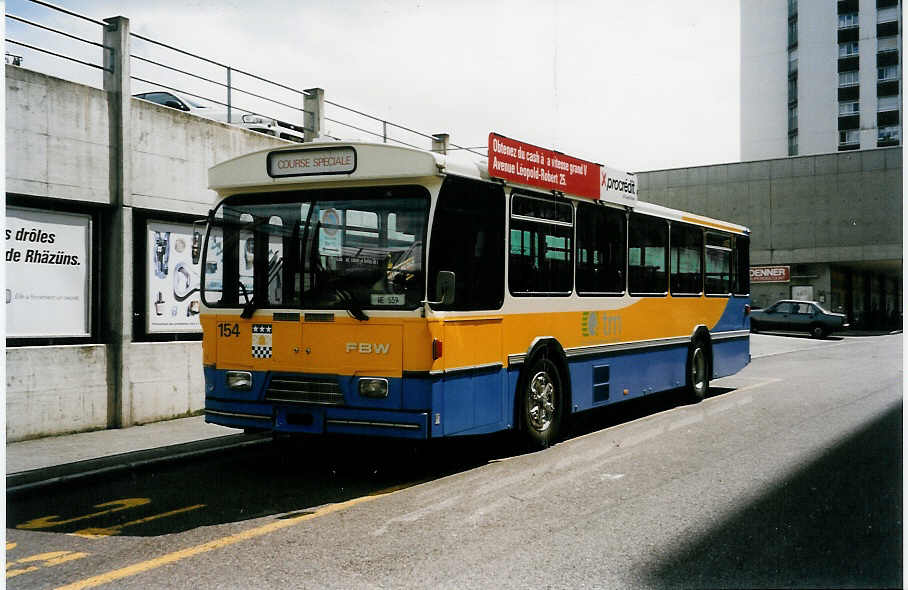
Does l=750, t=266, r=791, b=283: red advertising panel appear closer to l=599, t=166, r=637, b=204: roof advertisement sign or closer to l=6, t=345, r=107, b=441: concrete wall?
l=599, t=166, r=637, b=204: roof advertisement sign

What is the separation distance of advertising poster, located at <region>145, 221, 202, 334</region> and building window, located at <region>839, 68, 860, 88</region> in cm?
7140

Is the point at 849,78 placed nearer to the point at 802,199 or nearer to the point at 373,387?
the point at 802,199

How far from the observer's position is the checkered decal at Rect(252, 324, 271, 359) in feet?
25.6

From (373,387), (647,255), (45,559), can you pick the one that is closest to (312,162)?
(373,387)

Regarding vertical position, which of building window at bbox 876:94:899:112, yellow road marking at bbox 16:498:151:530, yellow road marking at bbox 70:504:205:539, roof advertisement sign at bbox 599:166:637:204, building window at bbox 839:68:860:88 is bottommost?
yellow road marking at bbox 16:498:151:530

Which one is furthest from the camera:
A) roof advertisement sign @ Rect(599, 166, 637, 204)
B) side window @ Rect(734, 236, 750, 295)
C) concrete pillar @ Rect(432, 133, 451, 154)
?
concrete pillar @ Rect(432, 133, 451, 154)

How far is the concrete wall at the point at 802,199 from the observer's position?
4112 centimetres

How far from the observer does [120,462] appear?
8383 mm

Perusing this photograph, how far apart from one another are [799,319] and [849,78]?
42.7m

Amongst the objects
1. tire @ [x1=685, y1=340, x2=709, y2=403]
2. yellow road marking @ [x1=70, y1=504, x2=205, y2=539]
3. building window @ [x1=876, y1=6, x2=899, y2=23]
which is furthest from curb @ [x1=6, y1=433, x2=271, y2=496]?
building window @ [x1=876, y1=6, x2=899, y2=23]

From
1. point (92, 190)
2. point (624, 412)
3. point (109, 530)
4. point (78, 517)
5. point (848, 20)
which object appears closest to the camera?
point (109, 530)

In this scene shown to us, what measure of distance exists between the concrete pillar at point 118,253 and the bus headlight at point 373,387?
16.3 ft

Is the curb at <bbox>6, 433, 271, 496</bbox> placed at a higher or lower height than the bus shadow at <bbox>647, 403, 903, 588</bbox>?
lower

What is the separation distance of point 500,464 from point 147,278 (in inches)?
235
